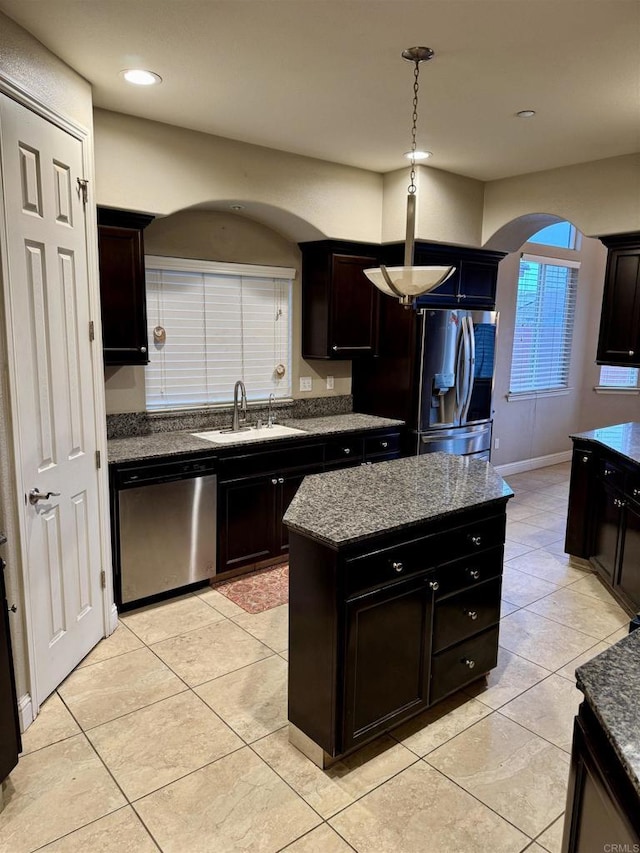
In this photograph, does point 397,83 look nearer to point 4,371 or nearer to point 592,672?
point 4,371

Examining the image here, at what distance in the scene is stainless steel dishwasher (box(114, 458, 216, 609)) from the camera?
3.35 meters

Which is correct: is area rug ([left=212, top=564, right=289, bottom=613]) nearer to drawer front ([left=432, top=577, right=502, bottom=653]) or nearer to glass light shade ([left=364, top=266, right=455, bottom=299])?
drawer front ([left=432, top=577, right=502, bottom=653])

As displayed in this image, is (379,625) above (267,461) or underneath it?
underneath

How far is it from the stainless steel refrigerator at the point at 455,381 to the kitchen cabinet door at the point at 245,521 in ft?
4.75

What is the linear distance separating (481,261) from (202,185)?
2.54m

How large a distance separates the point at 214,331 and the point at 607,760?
3.69 meters

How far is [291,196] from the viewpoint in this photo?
4.14 meters

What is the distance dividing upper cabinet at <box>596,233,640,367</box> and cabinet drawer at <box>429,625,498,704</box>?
238cm

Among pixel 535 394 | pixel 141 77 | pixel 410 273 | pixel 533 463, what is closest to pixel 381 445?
pixel 410 273

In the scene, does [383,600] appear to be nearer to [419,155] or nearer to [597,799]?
Result: [597,799]

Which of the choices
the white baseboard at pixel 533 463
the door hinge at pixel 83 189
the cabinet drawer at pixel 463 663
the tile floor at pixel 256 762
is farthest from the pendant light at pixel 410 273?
the white baseboard at pixel 533 463

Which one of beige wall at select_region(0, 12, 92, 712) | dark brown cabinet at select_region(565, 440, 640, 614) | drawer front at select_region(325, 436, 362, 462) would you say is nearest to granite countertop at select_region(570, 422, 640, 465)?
dark brown cabinet at select_region(565, 440, 640, 614)

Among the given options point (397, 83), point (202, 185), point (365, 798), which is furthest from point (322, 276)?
point (365, 798)

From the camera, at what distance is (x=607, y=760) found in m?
1.21
